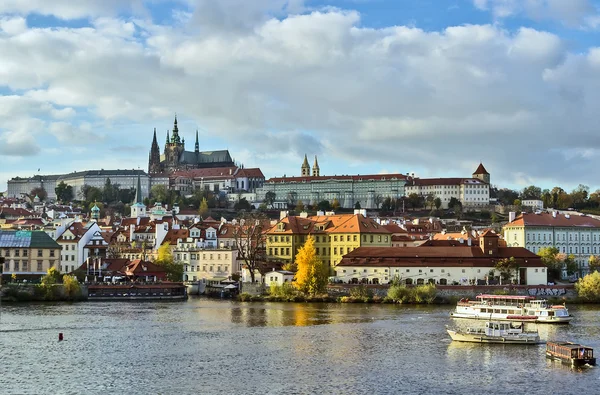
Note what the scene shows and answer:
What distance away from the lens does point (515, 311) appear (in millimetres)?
56906

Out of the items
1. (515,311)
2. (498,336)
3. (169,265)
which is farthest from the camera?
(169,265)

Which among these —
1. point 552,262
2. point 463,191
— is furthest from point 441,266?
point 463,191

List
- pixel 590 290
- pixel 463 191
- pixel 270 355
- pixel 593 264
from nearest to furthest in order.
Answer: pixel 270 355 < pixel 590 290 < pixel 593 264 < pixel 463 191

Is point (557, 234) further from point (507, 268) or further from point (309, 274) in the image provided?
point (309, 274)

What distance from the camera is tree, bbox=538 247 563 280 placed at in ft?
261

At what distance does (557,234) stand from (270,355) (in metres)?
62.1

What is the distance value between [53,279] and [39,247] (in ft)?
27.0

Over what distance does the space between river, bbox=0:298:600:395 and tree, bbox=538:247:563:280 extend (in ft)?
70.1

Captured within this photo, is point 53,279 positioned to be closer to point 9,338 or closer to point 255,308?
point 255,308

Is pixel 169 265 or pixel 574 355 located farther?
pixel 169 265

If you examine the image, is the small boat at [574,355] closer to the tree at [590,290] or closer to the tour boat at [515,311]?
the tour boat at [515,311]

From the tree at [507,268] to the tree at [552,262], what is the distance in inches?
241

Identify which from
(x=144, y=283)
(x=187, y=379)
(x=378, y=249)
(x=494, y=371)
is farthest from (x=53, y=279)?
(x=494, y=371)

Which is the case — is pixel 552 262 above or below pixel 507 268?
above
